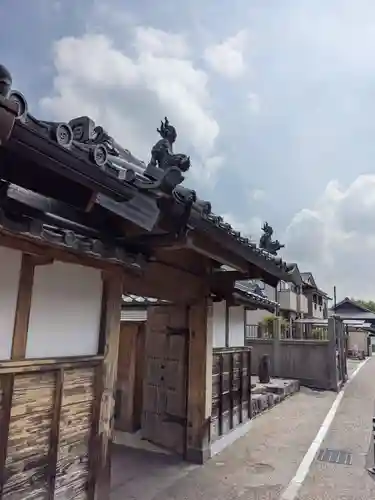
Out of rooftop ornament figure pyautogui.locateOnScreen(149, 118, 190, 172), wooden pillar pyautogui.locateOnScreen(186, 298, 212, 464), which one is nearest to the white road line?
wooden pillar pyautogui.locateOnScreen(186, 298, 212, 464)

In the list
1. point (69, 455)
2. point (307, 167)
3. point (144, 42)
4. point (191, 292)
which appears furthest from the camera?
point (307, 167)

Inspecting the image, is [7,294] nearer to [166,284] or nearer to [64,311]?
[64,311]

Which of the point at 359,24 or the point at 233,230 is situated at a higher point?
the point at 359,24

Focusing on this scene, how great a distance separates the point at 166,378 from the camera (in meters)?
7.01

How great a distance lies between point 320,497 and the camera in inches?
205

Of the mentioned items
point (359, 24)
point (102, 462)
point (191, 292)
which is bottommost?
point (102, 462)

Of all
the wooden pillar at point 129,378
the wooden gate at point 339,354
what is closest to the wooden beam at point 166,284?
the wooden pillar at point 129,378

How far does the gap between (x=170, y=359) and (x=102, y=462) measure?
3.29 meters

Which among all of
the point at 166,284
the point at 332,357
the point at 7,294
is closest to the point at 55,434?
the point at 7,294

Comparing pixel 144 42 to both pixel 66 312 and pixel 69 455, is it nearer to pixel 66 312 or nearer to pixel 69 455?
pixel 66 312

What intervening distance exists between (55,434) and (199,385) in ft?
11.7

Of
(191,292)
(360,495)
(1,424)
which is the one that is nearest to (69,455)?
(1,424)

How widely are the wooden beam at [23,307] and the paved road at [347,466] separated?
4261 mm

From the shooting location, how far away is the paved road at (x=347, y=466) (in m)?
5.39
